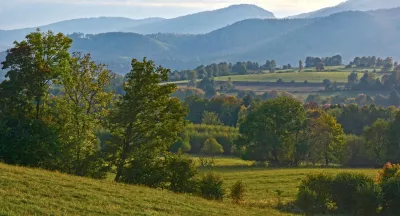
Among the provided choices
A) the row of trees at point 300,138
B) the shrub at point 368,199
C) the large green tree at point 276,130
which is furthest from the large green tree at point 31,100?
the row of trees at point 300,138

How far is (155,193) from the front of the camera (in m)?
30.5

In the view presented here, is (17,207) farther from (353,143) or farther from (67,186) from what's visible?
(353,143)

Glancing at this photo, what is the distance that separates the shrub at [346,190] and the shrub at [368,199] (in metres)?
1.21

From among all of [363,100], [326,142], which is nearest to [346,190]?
[326,142]

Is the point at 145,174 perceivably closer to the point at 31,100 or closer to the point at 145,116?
the point at 145,116

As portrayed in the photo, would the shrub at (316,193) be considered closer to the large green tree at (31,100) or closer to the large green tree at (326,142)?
the large green tree at (31,100)

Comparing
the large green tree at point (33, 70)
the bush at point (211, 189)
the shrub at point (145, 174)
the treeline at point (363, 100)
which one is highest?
the large green tree at point (33, 70)

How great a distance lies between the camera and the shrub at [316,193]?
3944 centimetres

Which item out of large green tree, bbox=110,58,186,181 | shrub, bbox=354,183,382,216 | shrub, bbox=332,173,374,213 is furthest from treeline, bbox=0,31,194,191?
shrub, bbox=354,183,382,216

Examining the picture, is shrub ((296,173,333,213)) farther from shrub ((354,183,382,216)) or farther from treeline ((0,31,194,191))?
treeline ((0,31,194,191))

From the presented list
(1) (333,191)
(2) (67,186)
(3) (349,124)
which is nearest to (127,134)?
(2) (67,186)

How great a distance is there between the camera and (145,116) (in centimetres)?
4031

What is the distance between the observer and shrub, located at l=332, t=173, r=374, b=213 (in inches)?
1614

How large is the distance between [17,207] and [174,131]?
852 inches
